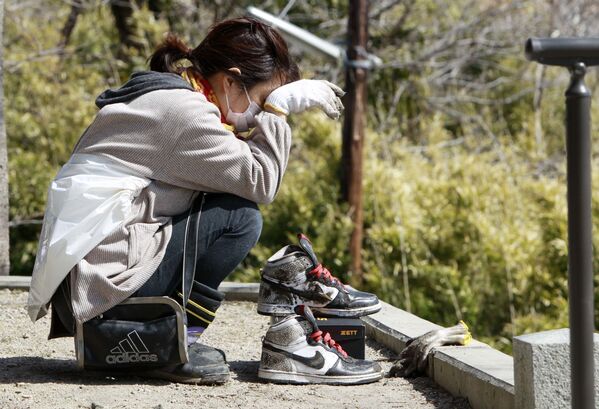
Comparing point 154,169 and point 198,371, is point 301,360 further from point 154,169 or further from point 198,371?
point 154,169

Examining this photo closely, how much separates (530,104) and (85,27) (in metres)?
4.53

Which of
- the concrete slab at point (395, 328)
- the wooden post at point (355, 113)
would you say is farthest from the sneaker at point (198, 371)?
the wooden post at point (355, 113)

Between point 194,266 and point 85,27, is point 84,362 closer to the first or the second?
point 194,266

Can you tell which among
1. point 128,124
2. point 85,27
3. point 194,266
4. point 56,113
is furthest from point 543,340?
point 85,27

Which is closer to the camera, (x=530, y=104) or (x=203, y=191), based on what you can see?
(x=203, y=191)

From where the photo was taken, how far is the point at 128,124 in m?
2.68

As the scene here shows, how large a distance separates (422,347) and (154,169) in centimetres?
97

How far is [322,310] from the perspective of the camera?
2980 millimetres

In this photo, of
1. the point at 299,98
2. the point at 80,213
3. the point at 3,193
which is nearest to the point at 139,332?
the point at 80,213

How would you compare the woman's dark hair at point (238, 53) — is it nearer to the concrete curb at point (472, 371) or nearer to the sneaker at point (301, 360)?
the sneaker at point (301, 360)

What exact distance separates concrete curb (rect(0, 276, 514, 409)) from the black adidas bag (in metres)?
0.76

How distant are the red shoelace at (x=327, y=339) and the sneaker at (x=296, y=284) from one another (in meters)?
0.08

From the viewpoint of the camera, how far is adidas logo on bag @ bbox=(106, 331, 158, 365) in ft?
8.83

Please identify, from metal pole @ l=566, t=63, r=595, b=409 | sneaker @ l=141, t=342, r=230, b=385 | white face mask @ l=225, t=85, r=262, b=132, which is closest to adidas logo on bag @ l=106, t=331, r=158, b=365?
sneaker @ l=141, t=342, r=230, b=385
